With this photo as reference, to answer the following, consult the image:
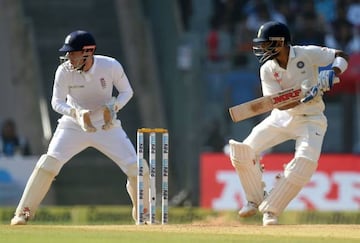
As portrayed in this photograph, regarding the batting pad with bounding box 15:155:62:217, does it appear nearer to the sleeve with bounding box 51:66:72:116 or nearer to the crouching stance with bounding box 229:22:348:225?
the sleeve with bounding box 51:66:72:116

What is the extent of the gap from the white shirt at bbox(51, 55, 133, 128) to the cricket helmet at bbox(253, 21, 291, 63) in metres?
1.21

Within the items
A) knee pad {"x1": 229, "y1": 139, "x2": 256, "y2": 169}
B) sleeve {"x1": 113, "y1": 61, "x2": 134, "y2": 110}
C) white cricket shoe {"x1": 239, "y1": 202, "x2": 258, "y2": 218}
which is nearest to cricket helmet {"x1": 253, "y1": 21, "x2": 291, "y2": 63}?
knee pad {"x1": 229, "y1": 139, "x2": 256, "y2": 169}

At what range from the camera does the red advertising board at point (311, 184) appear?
18.5 metres

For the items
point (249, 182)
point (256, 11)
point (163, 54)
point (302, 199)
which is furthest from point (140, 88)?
point (249, 182)

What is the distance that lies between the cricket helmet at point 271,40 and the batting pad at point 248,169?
799 millimetres

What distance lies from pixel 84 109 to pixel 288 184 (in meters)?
1.86

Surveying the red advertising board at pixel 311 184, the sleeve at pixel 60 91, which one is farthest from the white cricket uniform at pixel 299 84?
Result: the red advertising board at pixel 311 184

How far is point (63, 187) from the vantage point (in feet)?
69.2

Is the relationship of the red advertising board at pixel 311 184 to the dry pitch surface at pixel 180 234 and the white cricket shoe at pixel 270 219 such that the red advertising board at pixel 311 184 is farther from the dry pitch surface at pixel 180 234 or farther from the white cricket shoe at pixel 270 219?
the dry pitch surface at pixel 180 234

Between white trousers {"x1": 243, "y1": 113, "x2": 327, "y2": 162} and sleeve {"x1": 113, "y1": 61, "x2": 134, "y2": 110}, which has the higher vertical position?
sleeve {"x1": 113, "y1": 61, "x2": 134, "y2": 110}

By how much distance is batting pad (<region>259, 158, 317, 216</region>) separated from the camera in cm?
1233

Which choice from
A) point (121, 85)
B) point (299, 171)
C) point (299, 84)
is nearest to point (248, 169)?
point (299, 171)

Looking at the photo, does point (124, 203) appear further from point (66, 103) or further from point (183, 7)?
point (66, 103)

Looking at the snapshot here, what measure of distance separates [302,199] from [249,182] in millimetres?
6025
